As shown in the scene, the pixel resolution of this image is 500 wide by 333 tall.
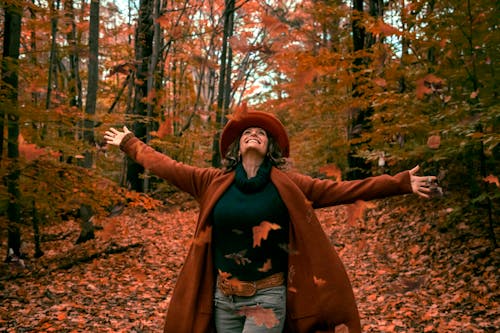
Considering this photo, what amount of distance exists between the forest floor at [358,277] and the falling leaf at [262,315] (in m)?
0.99

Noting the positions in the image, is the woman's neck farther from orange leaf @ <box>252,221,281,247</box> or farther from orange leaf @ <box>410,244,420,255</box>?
orange leaf @ <box>410,244,420,255</box>

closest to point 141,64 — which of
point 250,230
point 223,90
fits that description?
point 223,90

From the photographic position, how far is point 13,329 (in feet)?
17.1

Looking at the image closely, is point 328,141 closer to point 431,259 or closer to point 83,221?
point 431,259

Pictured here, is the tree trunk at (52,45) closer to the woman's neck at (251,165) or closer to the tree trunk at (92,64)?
the tree trunk at (92,64)

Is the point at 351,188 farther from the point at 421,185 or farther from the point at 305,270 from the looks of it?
the point at 305,270

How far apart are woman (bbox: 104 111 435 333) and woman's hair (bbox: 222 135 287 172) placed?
12 cm

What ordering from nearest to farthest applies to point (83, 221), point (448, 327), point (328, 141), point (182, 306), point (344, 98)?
point (182, 306) < point (448, 327) < point (83, 221) < point (344, 98) < point (328, 141)

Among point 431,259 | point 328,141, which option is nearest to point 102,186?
point 431,259

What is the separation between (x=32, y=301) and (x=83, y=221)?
9.89ft

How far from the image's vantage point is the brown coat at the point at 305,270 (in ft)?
8.57

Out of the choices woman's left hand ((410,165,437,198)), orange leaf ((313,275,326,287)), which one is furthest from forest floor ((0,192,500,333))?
orange leaf ((313,275,326,287))

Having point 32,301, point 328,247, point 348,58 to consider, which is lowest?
point 32,301

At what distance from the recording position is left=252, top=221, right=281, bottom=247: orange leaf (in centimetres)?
253
